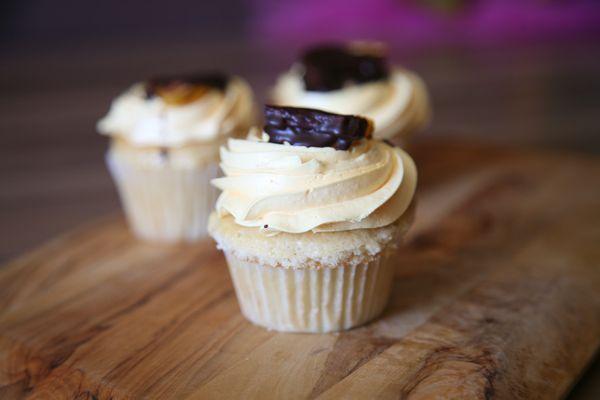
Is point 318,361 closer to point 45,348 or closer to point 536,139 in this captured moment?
point 45,348

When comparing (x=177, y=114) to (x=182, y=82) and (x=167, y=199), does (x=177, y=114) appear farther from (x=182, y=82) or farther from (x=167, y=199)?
(x=167, y=199)

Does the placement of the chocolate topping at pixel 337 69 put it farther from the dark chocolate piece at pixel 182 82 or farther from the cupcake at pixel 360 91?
the dark chocolate piece at pixel 182 82

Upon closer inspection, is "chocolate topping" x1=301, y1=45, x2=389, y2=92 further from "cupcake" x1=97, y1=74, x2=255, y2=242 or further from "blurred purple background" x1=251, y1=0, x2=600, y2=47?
"blurred purple background" x1=251, y1=0, x2=600, y2=47

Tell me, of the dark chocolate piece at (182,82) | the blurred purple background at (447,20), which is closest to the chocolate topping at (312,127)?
the dark chocolate piece at (182,82)

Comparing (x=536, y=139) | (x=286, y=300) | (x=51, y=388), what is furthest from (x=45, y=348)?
(x=536, y=139)

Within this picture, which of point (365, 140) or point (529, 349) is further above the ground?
point (365, 140)

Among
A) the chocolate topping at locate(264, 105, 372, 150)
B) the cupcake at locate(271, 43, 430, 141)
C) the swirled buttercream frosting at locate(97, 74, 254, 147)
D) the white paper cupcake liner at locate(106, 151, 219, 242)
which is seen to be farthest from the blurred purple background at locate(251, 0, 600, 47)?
the chocolate topping at locate(264, 105, 372, 150)

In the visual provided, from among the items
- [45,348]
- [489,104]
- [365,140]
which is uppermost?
[365,140]
